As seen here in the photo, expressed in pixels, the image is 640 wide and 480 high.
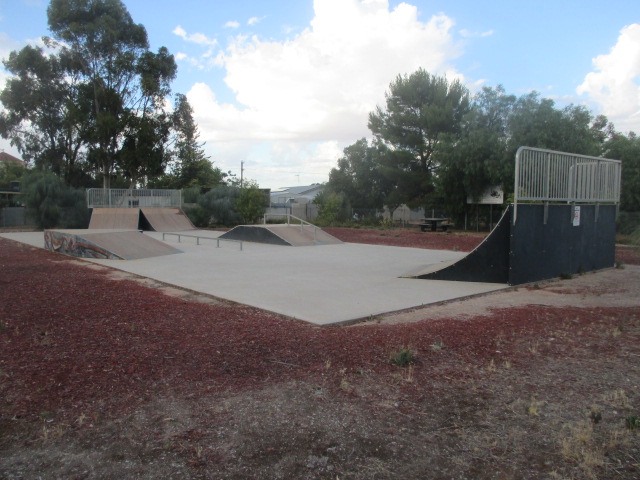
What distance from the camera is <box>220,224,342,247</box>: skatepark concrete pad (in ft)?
60.1

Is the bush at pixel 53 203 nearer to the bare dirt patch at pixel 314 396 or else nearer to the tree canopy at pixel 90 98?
the tree canopy at pixel 90 98

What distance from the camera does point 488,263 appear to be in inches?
384

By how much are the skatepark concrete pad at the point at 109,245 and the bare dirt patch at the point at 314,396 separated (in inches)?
306

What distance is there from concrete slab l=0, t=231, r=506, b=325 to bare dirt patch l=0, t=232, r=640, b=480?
3.08 ft

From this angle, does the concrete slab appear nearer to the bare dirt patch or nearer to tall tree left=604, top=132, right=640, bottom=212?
the bare dirt patch

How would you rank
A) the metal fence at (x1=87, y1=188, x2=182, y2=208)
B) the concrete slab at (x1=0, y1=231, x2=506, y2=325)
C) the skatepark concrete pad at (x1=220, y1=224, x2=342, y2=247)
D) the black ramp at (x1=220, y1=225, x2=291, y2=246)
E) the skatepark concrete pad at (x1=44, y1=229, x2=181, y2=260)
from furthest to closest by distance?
1. the metal fence at (x1=87, y1=188, x2=182, y2=208)
2. the black ramp at (x1=220, y1=225, x2=291, y2=246)
3. the skatepark concrete pad at (x1=220, y1=224, x2=342, y2=247)
4. the skatepark concrete pad at (x1=44, y1=229, x2=181, y2=260)
5. the concrete slab at (x1=0, y1=231, x2=506, y2=325)

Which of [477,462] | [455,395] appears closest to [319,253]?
[455,395]

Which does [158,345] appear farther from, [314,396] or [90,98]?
[90,98]

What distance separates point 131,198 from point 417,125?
1931cm

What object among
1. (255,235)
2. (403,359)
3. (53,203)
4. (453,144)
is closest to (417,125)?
(453,144)

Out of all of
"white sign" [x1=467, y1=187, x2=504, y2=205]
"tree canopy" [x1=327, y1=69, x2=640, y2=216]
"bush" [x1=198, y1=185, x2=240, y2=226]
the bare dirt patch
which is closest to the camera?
the bare dirt patch

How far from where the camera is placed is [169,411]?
346cm

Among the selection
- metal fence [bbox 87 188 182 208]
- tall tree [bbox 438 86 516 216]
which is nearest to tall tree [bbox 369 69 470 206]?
tall tree [bbox 438 86 516 216]

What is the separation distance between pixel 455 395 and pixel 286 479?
1.72 metres
